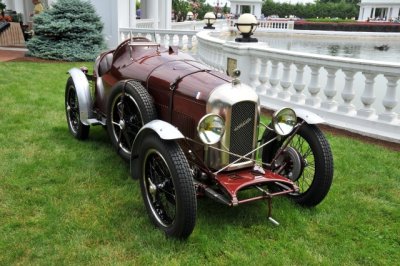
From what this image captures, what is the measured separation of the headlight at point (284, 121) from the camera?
357 centimetres

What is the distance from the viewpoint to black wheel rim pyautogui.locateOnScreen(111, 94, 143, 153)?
407cm

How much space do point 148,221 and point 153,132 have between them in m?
0.80

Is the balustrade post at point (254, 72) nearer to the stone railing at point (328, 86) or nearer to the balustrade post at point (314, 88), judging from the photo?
the stone railing at point (328, 86)

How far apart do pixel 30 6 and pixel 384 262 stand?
22.9 metres

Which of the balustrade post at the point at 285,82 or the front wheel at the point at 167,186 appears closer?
the front wheel at the point at 167,186

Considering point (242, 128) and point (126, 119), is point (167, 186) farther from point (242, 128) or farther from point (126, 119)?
point (126, 119)

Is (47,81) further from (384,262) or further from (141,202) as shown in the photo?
(384,262)

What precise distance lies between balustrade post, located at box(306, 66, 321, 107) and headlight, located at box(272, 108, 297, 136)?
2858mm

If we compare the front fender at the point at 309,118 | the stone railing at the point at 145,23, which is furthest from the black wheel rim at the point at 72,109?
the stone railing at the point at 145,23

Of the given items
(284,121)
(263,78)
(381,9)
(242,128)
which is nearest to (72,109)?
(242,128)

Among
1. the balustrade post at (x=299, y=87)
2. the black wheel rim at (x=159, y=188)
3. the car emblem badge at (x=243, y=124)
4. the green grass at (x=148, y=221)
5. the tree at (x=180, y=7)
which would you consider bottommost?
the green grass at (x=148, y=221)

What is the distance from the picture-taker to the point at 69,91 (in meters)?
5.64

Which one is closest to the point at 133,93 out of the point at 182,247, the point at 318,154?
the point at 182,247

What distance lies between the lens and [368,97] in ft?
18.9
